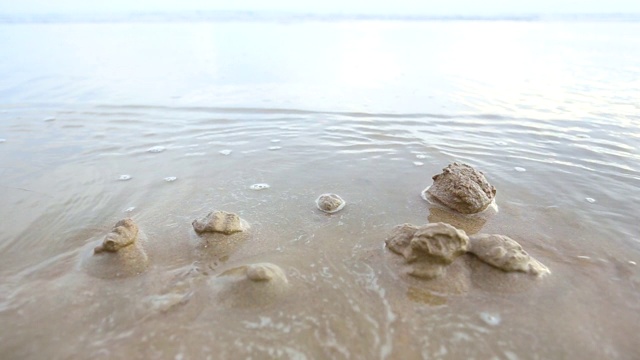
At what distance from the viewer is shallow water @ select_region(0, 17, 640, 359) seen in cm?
247

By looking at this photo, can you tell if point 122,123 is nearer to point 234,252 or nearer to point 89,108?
point 89,108

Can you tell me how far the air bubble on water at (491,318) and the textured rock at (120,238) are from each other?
2.75 metres

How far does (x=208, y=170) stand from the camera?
5.11m

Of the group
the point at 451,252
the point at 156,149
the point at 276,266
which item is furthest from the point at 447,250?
the point at 156,149

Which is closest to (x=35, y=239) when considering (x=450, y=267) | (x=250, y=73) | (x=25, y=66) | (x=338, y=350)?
(x=338, y=350)

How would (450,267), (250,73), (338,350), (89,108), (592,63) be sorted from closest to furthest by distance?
(338,350)
(450,267)
(89,108)
(250,73)
(592,63)

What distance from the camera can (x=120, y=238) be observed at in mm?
3211

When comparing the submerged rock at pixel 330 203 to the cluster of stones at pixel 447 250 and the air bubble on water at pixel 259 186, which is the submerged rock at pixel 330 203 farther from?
the cluster of stones at pixel 447 250

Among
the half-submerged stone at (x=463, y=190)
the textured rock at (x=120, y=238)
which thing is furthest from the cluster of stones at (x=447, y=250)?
the textured rock at (x=120, y=238)

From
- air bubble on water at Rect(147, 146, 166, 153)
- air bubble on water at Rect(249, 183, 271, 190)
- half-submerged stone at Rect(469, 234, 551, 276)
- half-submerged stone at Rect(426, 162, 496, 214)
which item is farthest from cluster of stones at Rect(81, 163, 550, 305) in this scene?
air bubble on water at Rect(147, 146, 166, 153)

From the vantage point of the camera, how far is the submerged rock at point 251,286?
271 centimetres

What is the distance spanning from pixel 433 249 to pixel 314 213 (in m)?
1.39

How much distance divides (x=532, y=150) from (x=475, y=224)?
266 centimetres

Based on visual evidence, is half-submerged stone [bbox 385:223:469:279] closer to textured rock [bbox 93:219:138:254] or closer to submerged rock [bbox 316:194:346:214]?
submerged rock [bbox 316:194:346:214]
